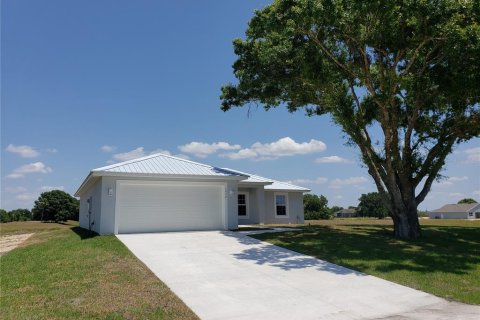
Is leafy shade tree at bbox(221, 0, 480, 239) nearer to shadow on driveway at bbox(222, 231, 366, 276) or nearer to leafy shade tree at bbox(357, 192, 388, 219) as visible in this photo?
shadow on driveway at bbox(222, 231, 366, 276)

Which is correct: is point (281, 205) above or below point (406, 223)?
above

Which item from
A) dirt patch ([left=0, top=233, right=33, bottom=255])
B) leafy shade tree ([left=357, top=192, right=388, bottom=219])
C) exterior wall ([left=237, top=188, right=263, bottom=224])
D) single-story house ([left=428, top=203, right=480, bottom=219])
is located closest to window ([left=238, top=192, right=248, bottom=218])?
exterior wall ([left=237, top=188, right=263, bottom=224])

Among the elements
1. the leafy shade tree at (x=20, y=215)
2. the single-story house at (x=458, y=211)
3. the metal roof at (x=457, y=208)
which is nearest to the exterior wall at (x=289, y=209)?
the leafy shade tree at (x=20, y=215)

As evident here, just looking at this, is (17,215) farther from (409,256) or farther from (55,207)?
(409,256)

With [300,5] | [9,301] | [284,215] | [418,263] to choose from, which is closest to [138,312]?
[9,301]

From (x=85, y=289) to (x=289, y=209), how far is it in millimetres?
19541

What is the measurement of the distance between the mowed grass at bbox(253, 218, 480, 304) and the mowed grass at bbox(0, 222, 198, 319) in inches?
210

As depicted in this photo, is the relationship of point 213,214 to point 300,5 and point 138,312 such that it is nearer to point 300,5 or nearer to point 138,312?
point 300,5

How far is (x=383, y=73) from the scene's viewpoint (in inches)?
562

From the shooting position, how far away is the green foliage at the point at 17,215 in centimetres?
5137

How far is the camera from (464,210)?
73.7 meters

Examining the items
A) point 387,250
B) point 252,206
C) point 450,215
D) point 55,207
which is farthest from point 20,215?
point 450,215

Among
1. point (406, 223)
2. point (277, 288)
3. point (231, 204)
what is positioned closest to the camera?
point (277, 288)

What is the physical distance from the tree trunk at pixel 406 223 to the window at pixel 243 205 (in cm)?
997
